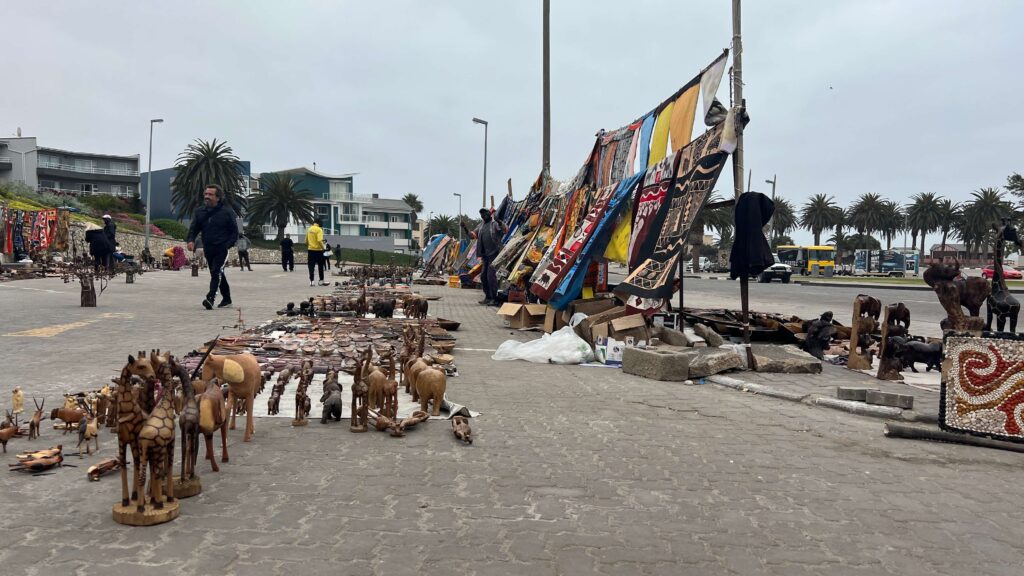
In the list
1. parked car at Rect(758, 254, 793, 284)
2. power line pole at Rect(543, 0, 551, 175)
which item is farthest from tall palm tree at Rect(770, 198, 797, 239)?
power line pole at Rect(543, 0, 551, 175)

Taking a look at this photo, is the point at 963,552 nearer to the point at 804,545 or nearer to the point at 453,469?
the point at 804,545

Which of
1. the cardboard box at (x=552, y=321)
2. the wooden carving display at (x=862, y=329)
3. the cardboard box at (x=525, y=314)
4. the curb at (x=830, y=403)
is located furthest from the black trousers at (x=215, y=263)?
the wooden carving display at (x=862, y=329)

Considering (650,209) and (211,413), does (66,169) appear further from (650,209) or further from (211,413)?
(211,413)

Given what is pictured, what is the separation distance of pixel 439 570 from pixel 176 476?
170 cm

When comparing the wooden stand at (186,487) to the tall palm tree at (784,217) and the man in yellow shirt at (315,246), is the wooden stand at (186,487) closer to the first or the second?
the man in yellow shirt at (315,246)

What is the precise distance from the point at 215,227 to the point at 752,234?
9.29 m

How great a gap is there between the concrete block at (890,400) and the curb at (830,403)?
0.07 metres

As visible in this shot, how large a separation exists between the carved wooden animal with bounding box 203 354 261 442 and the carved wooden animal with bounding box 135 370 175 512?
97 cm

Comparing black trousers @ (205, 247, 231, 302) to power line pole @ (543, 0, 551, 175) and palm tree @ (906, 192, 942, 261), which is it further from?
palm tree @ (906, 192, 942, 261)

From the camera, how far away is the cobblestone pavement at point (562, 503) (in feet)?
9.37

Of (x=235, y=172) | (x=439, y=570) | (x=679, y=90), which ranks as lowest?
(x=439, y=570)

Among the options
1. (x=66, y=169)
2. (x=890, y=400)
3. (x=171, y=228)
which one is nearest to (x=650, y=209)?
(x=890, y=400)

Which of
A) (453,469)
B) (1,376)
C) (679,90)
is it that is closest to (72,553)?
(453,469)

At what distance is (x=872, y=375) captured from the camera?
7.77 metres
